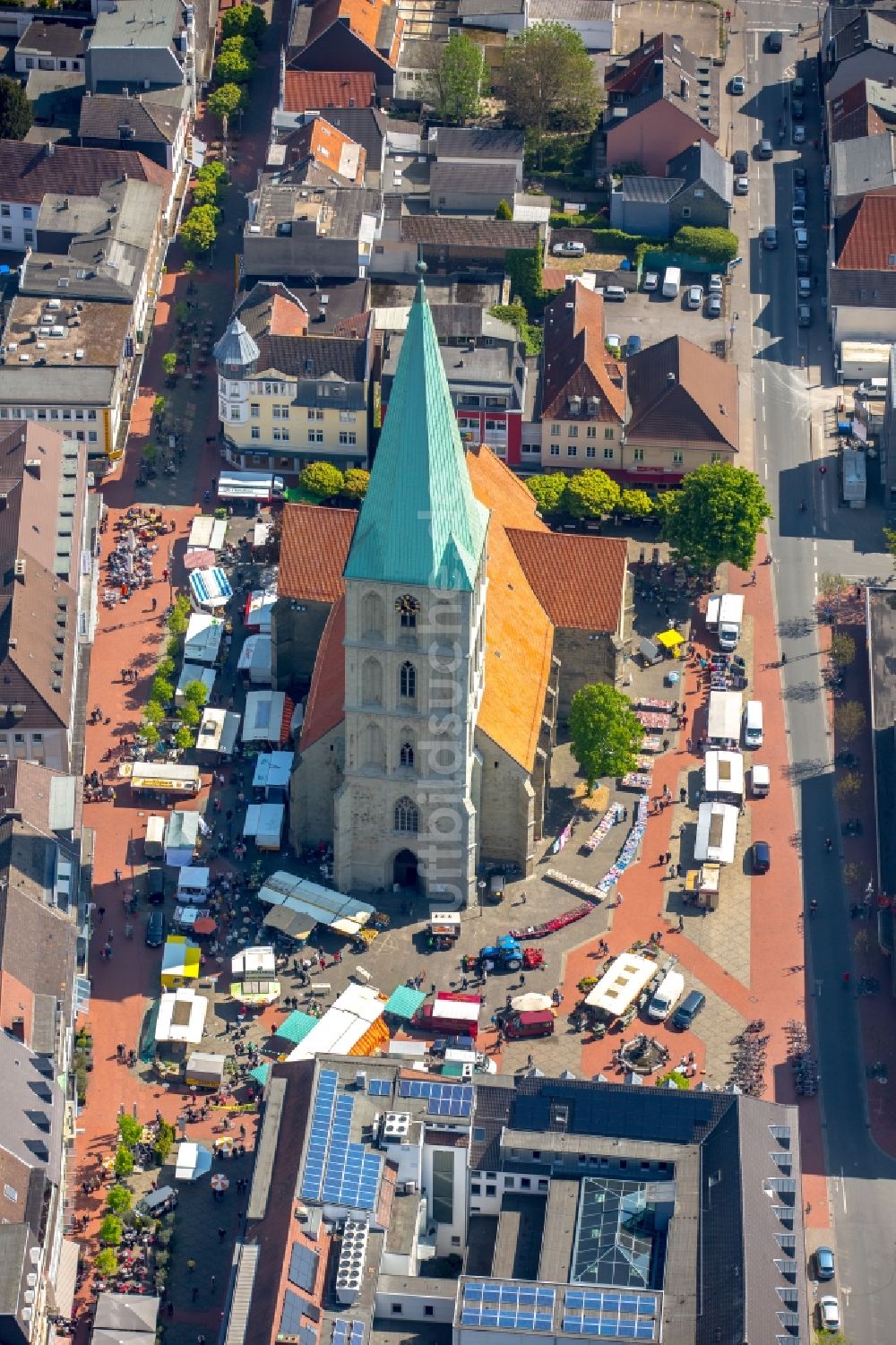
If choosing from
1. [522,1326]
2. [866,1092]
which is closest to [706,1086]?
[866,1092]

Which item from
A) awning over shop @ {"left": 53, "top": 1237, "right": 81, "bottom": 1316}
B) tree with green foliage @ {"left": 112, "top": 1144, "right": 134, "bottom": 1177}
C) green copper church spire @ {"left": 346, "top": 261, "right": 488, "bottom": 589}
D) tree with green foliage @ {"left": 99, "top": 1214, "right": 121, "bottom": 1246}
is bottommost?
awning over shop @ {"left": 53, "top": 1237, "right": 81, "bottom": 1316}

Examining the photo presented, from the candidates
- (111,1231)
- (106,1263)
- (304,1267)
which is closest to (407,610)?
(111,1231)

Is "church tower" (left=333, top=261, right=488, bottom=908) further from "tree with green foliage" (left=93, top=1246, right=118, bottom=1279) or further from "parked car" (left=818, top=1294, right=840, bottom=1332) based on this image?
"parked car" (left=818, top=1294, right=840, bottom=1332)

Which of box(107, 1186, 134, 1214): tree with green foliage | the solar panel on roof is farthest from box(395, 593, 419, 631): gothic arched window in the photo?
the solar panel on roof

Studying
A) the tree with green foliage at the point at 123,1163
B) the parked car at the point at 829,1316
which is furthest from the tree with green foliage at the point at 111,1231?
the parked car at the point at 829,1316

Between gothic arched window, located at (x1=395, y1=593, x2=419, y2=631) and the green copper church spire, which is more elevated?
the green copper church spire

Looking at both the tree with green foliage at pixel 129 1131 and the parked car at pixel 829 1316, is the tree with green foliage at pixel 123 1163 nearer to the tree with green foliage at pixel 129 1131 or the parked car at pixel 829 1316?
the tree with green foliage at pixel 129 1131
